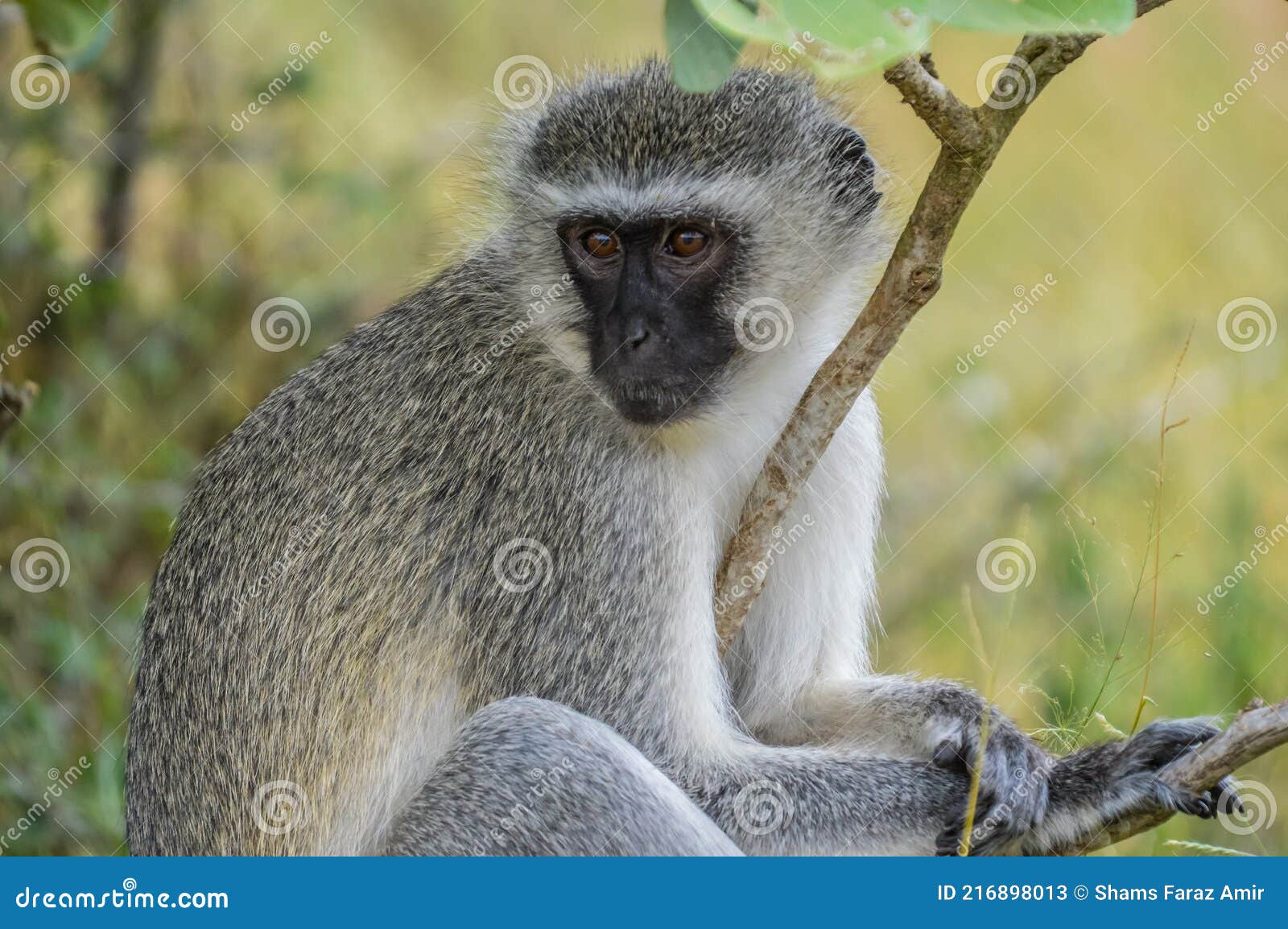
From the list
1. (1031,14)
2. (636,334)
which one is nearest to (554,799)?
(636,334)

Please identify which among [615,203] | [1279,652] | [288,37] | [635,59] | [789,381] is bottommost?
[1279,652]

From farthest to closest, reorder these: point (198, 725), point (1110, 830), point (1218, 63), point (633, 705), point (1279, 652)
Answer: point (1218, 63) < point (1279, 652) < point (198, 725) < point (633, 705) < point (1110, 830)

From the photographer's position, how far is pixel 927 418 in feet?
33.2

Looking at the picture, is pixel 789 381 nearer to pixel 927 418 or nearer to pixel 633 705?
pixel 633 705

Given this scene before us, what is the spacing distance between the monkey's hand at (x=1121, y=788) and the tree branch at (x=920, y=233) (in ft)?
3.73

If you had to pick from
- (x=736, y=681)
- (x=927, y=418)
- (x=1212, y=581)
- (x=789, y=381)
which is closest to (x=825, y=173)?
(x=789, y=381)

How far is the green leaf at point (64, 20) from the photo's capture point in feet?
14.4

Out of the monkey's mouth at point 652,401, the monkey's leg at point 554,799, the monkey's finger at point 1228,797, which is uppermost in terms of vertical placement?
the monkey's mouth at point 652,401

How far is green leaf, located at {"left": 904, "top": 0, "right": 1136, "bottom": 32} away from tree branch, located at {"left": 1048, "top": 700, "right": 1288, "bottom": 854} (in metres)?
1.94

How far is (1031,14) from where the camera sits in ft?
8.09

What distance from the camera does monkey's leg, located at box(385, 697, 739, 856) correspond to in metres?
4.14

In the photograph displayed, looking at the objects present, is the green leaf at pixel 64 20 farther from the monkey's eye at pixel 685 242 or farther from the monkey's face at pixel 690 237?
the monkey's eye at pixel 685 242

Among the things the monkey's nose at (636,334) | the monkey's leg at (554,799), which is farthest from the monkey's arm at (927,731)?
the monkey's nose at (636,334)

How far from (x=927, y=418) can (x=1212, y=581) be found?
3.06m
